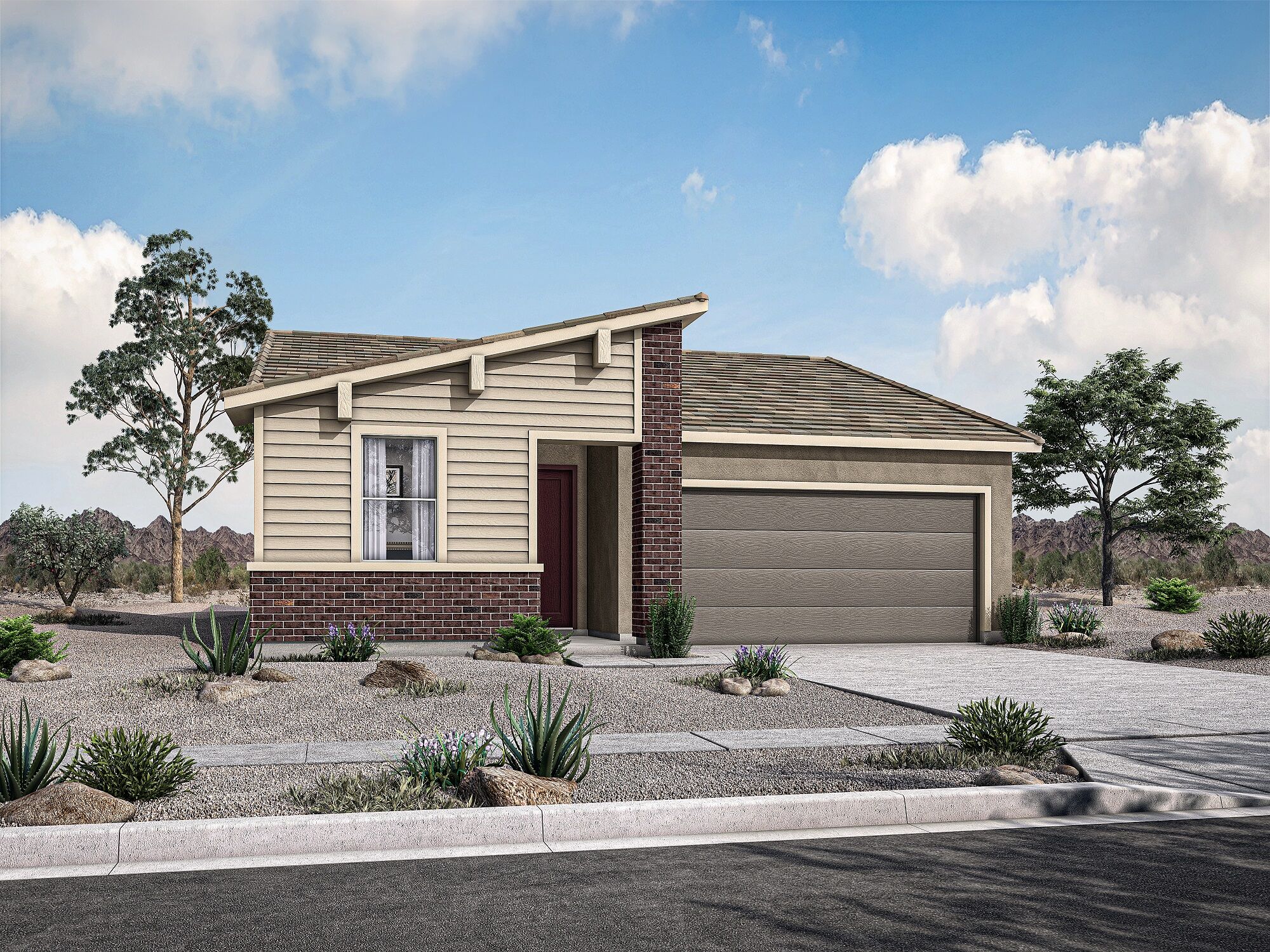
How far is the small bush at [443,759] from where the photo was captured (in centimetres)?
683

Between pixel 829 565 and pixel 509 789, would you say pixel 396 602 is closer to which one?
pixel 829 565

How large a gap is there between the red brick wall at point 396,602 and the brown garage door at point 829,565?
3.47 meters

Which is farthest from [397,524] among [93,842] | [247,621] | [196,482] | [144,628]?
[196,482]

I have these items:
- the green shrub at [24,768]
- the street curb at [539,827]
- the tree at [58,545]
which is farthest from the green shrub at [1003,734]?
the tree at [58,545]

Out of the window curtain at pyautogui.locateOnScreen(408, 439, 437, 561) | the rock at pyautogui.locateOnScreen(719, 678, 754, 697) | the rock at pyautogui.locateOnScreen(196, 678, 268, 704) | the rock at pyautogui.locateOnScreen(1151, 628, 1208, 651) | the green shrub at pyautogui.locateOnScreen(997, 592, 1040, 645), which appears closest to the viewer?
the rock at pyautogui.locateOnScreen(196, 678, 268, 704)

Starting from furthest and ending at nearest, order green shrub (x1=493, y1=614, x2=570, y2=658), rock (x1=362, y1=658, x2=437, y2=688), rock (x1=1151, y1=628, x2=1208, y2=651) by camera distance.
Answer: rock (x1=1151, y1=628, x2=1208, y2=651) → green shrub (x1=493, y1=614, x2=570, y2=658) → rock (x1=362, y1=658, x2=437, y2=688)

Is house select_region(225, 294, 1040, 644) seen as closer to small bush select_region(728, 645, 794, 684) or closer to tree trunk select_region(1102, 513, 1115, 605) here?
small bush select_region(728, 645, 794, 684)

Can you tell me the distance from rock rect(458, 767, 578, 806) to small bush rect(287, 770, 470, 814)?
0.11 meters

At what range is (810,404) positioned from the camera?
749 inches

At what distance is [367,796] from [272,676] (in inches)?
189

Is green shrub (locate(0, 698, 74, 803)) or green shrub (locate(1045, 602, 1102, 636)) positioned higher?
green shrub (locate(0, 698, 74, 803))

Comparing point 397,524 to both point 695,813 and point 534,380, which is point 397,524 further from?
point 695,813

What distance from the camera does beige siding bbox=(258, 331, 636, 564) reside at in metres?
14.2

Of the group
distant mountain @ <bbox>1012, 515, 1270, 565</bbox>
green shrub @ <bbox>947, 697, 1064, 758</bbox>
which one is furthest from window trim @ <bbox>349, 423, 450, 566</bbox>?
distant mountain @ <bbox>1012, 515, 1270, 565</bbox>
